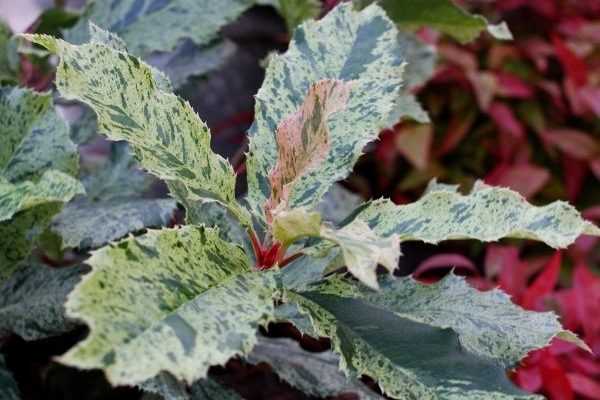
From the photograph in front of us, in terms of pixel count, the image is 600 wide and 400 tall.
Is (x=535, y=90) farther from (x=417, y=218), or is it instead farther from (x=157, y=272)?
(x=157, y=272)

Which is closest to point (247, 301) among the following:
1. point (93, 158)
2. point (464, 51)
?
point (93, 158)

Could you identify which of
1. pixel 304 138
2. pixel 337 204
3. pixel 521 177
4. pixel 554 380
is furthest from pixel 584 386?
pixel 521 177

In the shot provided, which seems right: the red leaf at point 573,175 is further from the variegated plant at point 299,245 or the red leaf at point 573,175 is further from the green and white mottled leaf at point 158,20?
the variegated plant at point 299,245

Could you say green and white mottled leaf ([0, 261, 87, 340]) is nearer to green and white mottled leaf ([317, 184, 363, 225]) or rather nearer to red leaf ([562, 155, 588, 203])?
green and white mottled leaf ([317, 184, 363, 225])

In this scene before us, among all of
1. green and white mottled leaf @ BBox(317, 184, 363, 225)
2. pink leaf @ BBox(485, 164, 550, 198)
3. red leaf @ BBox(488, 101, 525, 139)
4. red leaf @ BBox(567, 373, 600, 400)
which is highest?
green and white mottled leaf @ BBox(317, 184, 363, 225)

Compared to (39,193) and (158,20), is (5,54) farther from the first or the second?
(39,193)

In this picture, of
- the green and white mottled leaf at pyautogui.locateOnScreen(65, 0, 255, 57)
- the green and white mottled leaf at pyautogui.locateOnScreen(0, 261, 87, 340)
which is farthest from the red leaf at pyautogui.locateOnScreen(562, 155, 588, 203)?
the green and white mottled leaf at pyautogui.locateOnScreen(0, 261, 87, 340)

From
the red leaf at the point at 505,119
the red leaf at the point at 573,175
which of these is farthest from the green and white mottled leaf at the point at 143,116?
the red leaf at the point at 573,175
